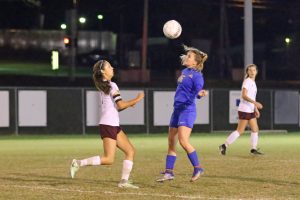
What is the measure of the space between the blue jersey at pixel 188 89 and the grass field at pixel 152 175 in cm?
139

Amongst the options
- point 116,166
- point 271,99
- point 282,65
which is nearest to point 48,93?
point 271,99

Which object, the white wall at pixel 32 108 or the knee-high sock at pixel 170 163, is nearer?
the knee-high sock at pixel 170 163

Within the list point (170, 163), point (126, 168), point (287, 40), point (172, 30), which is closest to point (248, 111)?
point (172, 30)

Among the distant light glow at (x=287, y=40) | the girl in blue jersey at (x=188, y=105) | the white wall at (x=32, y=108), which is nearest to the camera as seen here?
the girl in blue jersey at (x=188, y=105)

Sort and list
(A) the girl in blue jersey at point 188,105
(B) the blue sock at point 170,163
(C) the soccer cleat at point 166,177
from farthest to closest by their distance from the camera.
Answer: (B) the blue sock at point 170,163, (C) the soccer cleat at point 166,177, (A) the girl in blue jersey at point 188,105

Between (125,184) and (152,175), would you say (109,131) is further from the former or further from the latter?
(152,175)

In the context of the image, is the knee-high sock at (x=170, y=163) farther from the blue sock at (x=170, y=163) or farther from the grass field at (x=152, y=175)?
the grass field at (x=152, y=175)

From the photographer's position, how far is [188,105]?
1380cm

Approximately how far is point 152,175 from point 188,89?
2095mm

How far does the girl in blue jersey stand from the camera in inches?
537

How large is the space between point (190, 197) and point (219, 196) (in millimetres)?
470

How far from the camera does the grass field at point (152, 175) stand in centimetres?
1215

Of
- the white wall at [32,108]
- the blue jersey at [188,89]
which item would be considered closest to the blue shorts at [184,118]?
the blue jersey at [188,89]

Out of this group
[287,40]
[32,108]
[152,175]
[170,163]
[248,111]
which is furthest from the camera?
[287,40]
